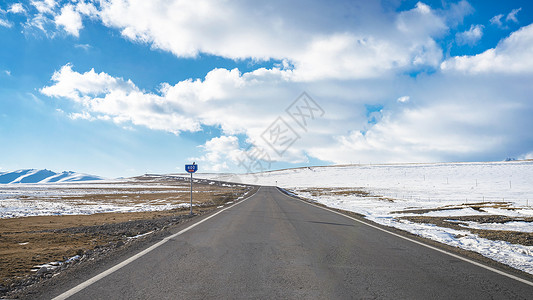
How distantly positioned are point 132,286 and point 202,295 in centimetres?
111

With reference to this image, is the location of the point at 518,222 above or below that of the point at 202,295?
below

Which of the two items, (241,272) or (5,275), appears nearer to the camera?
(241,272)

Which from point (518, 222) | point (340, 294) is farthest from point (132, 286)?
point (518, 222)

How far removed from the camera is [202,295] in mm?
3527

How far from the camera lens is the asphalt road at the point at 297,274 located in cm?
366

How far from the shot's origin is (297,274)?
4449mm

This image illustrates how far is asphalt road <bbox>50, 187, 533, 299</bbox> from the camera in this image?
3.66 m

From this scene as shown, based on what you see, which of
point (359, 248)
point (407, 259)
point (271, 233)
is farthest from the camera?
point (271, 233)

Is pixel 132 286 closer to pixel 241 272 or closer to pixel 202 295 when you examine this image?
pixel 202 295

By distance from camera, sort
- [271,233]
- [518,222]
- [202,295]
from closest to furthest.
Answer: [202,295], [271,233], [518,222]

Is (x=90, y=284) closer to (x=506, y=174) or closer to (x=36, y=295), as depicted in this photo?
(x=36, y=295)

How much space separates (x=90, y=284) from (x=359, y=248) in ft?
18.1

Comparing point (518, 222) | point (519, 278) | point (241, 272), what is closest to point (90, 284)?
point (241, 272)

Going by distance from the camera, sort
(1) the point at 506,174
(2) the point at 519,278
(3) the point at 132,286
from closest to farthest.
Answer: (3) the point at 132,286 → (2) the point at 519,278 → (1) the point at 506,174
